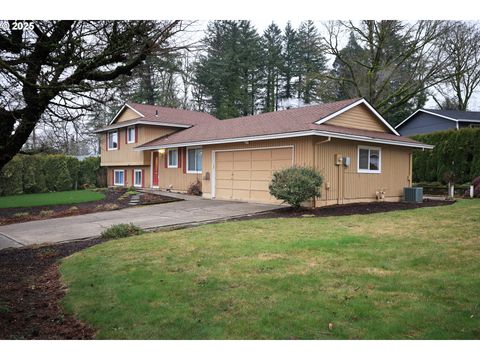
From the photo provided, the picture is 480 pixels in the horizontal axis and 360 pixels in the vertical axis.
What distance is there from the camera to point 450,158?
64.7ft

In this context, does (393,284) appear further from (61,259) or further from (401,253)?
(61,259)

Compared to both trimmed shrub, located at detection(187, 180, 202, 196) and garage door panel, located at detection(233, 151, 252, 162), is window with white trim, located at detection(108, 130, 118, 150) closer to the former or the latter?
trimmed shrub, located at detection(187, 180, 202, 196)

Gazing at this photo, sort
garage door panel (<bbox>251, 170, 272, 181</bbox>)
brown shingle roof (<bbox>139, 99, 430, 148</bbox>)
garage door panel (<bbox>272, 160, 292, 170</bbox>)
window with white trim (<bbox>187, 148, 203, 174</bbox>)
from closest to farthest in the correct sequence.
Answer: brown shingle roof (<bbox>139, 99, 430, 148</bbox>), garage door panel (<bbox>272, 160, 292, 170</bbox>), garage door panel (<bbox>251, 170, 272, 181</bbox>), window with white trim (<bbox>187, 148, 203, 174</bbox>)

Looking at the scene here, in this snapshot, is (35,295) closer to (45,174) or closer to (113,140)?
(45,174)

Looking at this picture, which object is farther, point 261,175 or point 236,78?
point 236,78

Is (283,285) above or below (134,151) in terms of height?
below

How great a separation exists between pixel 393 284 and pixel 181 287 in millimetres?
2683

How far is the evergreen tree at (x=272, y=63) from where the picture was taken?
1480 inches

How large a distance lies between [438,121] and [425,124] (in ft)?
4.68

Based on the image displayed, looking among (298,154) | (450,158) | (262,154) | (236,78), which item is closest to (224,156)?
(262,154)

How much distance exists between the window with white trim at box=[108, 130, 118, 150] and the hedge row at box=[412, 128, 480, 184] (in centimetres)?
1880

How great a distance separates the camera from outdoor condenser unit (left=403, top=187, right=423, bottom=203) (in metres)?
15.7

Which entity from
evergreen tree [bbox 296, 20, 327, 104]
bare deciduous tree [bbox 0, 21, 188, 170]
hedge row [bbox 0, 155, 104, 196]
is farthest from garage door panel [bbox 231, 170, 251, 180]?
evergreen tree [bbox 296, 20, 327, 104]

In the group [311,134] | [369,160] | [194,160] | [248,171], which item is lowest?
[248,171]
